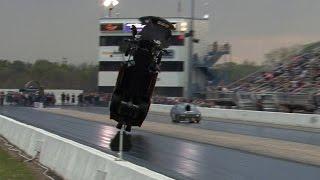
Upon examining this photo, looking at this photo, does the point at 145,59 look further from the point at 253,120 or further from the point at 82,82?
the point at 82,82

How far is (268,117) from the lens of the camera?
35844 mm

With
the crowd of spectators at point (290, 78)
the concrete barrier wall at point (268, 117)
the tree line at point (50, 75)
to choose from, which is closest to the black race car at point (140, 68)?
the concrete barrier wall at point (268, 117)

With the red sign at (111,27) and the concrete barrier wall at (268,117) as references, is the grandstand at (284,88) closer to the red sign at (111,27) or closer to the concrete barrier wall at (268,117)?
the concrete barrier wall at (268,117)

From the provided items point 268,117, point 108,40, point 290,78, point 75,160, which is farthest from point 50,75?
point 75,160

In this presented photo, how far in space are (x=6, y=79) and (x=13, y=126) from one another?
96.4 m

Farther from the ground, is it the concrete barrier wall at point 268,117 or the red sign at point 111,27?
the red sign at point 111,27

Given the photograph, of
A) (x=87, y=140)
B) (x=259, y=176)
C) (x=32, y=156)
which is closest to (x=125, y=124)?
(x=259, y=176)

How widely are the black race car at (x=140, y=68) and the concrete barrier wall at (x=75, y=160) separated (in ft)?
3.12

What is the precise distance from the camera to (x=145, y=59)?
35.5 feet

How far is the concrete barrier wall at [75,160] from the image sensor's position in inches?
355

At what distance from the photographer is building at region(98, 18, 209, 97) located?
7362 cm

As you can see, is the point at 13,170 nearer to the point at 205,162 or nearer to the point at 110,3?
the point at 205,162

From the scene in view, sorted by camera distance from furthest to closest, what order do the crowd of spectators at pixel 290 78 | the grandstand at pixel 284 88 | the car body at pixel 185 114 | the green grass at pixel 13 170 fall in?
the crowd of spectators at pixel 290 78, the grandstand at pixel 284 88, the car body at pixel 185 114, the green grass at pixel 13 170

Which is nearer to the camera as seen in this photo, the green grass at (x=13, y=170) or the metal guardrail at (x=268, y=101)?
the green grass at (x=13, y=170)
